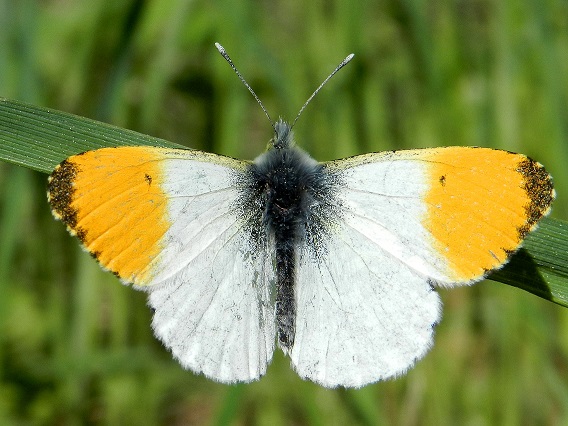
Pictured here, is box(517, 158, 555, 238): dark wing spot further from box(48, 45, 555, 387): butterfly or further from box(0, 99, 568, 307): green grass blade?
box(0, 99, 568, 307): green grass blade

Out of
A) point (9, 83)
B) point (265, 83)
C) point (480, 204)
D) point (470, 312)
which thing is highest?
point (480, 204)

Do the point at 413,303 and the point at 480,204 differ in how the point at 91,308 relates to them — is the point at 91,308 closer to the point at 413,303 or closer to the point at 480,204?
the point at 413,303

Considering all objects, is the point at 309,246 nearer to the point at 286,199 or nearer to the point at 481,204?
the point at 286,199

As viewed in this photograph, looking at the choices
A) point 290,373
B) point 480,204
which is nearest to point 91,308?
point 290,373

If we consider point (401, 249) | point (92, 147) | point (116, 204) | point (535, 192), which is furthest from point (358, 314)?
point (92, 147)

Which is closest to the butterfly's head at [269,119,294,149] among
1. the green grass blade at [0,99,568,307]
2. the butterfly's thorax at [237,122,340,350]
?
the butterfly's thorax at [237,122,340,350]

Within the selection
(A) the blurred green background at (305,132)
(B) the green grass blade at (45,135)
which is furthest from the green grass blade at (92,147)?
(A) the blurred green background at (305,132)
